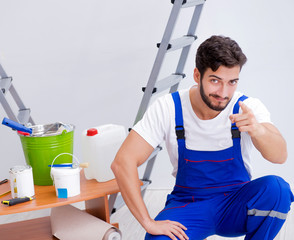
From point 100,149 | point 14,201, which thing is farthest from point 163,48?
point 14,201

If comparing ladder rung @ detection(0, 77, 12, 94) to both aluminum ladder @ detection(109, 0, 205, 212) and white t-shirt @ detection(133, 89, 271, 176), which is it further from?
white t-shirt @ detection(133, 89, 271, 176)

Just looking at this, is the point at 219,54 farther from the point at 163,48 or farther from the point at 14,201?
the point at 14,201

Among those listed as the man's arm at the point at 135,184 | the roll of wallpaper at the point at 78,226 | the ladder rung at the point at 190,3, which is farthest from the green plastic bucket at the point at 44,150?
the ladder rung at the point at 190,3

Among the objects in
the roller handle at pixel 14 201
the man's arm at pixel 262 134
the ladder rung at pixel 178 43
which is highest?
the ladder rung at pixel 178 43

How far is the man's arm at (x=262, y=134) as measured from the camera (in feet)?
7.04

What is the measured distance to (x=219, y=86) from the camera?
2322mm

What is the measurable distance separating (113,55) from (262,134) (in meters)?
1.92

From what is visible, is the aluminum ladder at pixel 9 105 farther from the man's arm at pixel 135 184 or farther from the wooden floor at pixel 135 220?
the man's arm at pixel 135 184

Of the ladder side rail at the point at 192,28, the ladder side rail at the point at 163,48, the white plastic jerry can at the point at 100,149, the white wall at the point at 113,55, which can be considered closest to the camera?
the white plastic jerry can at the point at 100,149

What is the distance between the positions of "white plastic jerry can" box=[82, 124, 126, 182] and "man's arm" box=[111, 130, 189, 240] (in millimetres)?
249

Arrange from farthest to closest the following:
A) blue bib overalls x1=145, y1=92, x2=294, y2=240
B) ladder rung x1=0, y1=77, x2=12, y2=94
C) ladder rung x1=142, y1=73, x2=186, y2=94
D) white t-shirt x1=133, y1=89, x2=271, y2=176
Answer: ladder rung x1=0, y1=77, x2=12, y2=94 → ladder rung x1=142, y1=73, x2=186, y2=94 → white t-shirt x1=133, y1=89, x2=271, y2=176 → blue bib overalls x1=145, y1=92, x2=294, y2=240

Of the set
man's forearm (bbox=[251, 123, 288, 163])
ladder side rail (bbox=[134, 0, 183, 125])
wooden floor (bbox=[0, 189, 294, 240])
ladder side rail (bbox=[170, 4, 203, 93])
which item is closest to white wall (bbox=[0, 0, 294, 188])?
wooden floor (bbox=[0, 189, 294, 240])

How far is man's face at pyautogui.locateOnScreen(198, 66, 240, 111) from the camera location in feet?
7.50

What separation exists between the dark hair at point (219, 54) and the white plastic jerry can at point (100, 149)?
0.65 meters
